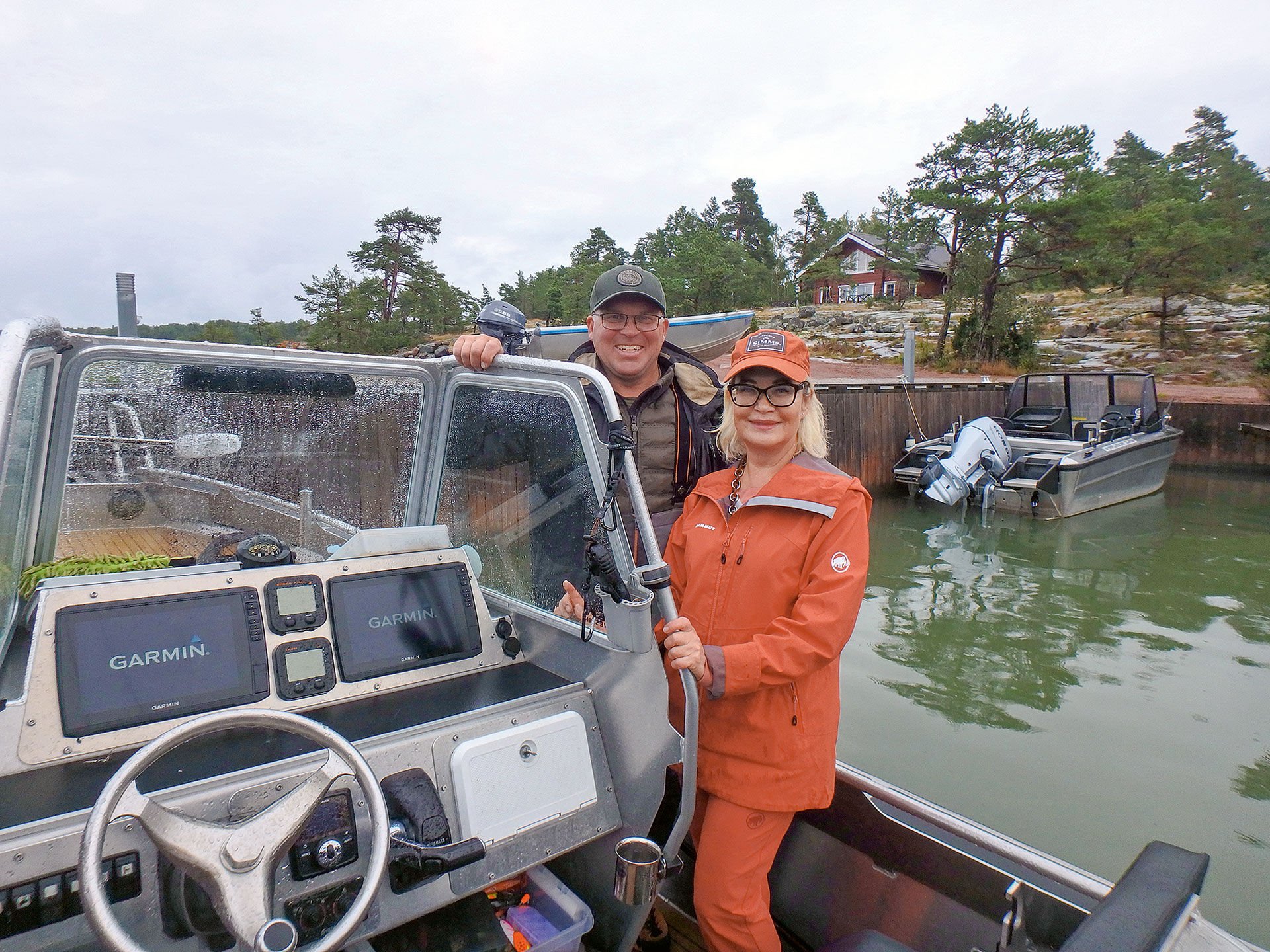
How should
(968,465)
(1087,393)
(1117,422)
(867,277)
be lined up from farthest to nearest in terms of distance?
(867,277)
(1087,393)
(1117,422)
(968,465)

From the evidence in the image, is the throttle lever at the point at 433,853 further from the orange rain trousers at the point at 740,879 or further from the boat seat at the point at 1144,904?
the boat seat at the point at 1144,904

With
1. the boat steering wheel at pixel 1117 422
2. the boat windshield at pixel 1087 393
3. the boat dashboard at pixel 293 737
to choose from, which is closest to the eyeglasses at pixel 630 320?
the boat dashboard at pixel 293 737

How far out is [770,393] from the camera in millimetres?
2143

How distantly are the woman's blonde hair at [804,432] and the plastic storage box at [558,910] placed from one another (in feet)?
4.17

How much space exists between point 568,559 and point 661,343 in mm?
831

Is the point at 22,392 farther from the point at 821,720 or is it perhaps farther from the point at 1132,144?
the point at 1132,144

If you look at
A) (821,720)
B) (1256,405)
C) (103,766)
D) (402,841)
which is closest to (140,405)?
(103,766)

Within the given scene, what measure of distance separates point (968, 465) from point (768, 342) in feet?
34.7

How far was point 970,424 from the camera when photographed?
1233cm

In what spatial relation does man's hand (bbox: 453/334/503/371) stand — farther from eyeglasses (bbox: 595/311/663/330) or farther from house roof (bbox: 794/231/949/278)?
house roof (bbox: 794/231/949/278)

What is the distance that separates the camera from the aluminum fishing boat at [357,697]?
136 centimetres

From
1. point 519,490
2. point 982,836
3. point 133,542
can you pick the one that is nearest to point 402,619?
point 519,490

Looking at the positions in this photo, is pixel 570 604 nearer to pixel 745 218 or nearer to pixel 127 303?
pixel 127 303

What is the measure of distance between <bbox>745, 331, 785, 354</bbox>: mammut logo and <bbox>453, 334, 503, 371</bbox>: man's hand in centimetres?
77
